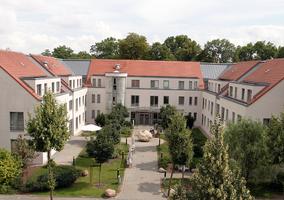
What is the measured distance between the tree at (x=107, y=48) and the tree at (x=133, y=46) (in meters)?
17.0

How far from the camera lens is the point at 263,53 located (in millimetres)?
Answer: 93875

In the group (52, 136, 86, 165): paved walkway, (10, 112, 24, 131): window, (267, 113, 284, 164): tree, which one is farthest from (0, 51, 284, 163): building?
(267, 113, 284, 164): tree

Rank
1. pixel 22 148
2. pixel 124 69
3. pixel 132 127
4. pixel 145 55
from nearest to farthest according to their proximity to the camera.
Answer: pixel 22 148 → pixel 132 127 → pixel 124 69 → pixel 145 55

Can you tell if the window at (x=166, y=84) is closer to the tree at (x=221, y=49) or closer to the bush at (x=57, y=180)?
the bush at (x=57, y=180)

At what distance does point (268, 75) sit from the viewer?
129ft

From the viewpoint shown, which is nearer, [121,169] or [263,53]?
[121,169]

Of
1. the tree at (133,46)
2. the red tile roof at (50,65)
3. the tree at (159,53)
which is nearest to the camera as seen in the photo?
the red tile roof at (50,65)

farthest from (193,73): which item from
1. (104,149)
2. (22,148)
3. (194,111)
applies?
(22,148)

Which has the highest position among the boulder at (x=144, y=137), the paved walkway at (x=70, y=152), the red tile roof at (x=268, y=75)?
the red tile roof at (x=268, y=75)

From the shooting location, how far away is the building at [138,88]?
36.3 metres

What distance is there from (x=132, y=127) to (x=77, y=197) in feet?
107

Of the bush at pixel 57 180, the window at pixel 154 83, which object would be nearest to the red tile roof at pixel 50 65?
the window at pixel 154 83

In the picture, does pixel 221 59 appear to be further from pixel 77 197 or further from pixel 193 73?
pixel 77 197

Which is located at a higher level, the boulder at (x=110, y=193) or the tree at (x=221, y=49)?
the tree at (x=221, y=49)
